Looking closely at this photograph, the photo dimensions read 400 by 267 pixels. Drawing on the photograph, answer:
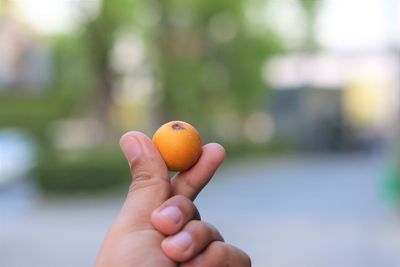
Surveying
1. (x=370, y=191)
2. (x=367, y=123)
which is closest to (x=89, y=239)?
(x=370, y=191)

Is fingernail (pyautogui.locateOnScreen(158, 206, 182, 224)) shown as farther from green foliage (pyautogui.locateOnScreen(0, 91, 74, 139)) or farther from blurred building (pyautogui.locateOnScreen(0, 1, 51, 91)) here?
blurred building (pyautogui.locateOnScreen(0, 1, 51, 91))

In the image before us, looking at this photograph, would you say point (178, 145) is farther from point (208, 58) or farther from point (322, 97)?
point (322, 97)

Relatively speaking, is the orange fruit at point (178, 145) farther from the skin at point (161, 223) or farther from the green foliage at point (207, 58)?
the green foliage at point (207, 58)

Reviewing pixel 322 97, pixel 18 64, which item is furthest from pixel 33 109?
pixel 322 97

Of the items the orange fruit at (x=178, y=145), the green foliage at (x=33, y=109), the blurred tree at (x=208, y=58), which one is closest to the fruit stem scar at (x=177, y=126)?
the orange fruit at (x=178, y=145)

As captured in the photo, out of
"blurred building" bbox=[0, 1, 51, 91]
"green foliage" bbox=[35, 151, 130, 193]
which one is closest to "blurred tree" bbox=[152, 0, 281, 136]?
"blurred building" bbox=[0, 1, 51, 91]
